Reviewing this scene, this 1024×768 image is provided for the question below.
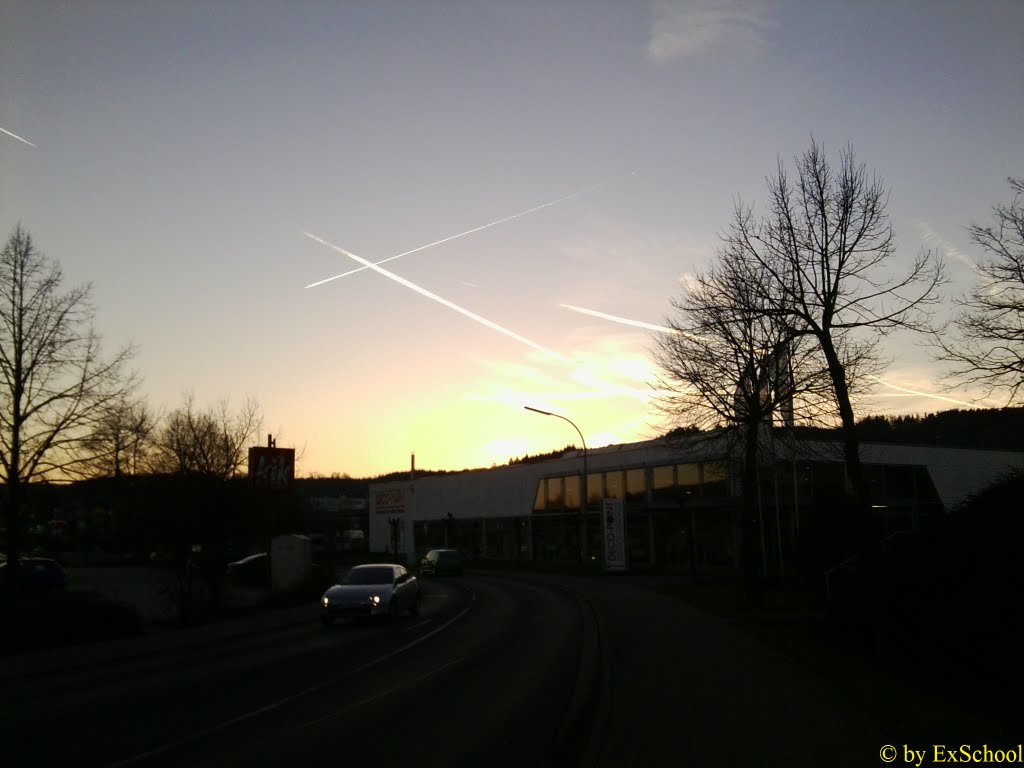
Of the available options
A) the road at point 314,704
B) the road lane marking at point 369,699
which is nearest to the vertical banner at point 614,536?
the road at point 314,704

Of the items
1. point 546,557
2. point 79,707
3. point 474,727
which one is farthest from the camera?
point 546,557

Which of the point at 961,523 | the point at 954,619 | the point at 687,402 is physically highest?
the point at 687,402

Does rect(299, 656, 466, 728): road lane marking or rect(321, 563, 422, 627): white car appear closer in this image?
rect(299, 656, 466, 728): road lane marking

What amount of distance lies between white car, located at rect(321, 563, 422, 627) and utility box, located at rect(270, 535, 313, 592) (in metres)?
9.54

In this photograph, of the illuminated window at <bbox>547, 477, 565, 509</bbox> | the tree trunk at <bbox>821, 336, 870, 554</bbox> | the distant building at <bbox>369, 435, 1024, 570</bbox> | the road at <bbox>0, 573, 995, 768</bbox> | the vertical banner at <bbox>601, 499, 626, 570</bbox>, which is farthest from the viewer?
the illuminated window at <bbox>547, 477, 565, 509</bbox>

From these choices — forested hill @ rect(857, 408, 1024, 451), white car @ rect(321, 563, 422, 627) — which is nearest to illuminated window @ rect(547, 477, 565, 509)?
forested hill @ rect(857, 408, 1024, 451)

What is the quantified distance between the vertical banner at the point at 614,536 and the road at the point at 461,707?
24729mm

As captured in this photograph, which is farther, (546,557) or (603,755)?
(546,557)

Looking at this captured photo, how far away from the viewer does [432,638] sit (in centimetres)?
2083

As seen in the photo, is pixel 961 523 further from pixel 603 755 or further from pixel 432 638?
pixel 432 638

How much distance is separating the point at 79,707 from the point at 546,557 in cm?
5226

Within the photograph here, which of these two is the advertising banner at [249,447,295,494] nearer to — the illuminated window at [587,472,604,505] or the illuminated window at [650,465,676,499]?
the illuminated window at [650,465,676,499]

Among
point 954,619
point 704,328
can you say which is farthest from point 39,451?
point 954,619

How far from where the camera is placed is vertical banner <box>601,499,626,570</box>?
45.4 meters
